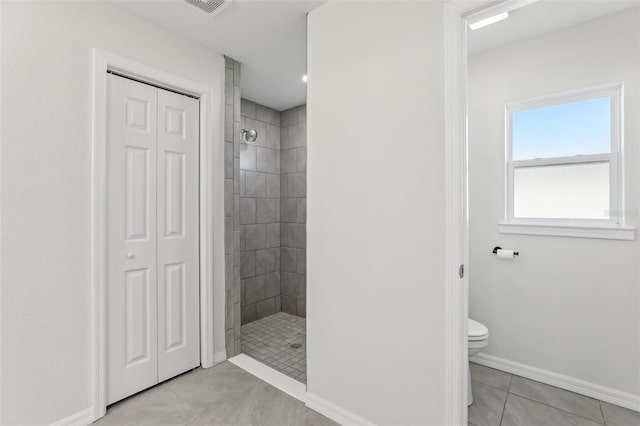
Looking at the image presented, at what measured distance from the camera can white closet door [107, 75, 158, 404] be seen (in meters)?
1.96

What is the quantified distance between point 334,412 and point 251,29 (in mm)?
2498

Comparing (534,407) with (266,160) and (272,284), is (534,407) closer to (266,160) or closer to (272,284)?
(272,284)

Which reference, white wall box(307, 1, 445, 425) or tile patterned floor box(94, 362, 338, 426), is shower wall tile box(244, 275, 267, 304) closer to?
tile patterned floor box(94, 362, 338, 426)

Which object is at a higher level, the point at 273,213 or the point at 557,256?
the point at 273,213

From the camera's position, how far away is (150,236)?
2.15 meters

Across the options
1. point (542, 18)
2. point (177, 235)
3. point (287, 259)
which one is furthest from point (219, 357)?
point (542, 18)

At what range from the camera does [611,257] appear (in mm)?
2064

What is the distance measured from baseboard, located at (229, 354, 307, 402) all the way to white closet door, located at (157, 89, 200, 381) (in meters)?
0.35

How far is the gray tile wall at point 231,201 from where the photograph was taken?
2584 millimetres

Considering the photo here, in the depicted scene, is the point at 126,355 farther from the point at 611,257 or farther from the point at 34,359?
the point at 611,257

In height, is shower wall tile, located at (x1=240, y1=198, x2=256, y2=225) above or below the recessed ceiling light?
below

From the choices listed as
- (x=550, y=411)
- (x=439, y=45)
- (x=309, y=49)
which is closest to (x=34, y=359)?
(x=309, y=49)

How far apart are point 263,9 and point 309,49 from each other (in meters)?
0.36

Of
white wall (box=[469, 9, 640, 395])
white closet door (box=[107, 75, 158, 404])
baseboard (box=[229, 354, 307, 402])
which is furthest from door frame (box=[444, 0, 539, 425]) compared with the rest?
white closet door (box=[107, 75, 158, 404])
